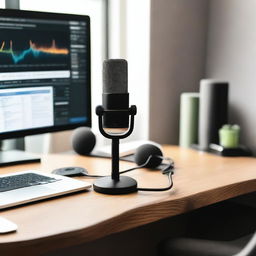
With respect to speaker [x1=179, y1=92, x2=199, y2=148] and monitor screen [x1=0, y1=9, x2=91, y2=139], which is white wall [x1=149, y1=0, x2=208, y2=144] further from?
monitor screen [x1=0, y1=9, x2=91, y2=139]

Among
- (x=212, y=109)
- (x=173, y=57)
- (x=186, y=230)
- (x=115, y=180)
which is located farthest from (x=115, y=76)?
(x=186, y=230)

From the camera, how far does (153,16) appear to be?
1.75 m

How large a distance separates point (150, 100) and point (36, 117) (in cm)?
50

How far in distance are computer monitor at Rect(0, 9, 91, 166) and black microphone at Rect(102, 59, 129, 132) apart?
37 cm

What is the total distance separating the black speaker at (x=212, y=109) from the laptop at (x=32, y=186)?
2.22ft

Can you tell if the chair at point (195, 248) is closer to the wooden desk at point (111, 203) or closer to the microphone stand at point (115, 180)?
the wooden desk at point (111, 203)

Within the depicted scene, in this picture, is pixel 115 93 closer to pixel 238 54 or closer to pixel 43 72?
pixel 43 72

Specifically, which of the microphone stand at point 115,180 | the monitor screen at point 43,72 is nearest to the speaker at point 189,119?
the monitor screen at point 43,72

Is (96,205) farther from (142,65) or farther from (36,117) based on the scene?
(142,65)

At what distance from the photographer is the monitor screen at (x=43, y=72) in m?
1.38

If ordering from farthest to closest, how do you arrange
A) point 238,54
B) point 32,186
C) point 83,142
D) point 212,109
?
point 238,54, point 212,109, point 83,142, point 32,186

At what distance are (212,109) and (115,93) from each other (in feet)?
2.12

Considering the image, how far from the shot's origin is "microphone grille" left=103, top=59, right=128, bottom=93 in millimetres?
1139

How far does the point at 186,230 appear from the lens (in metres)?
1.91
